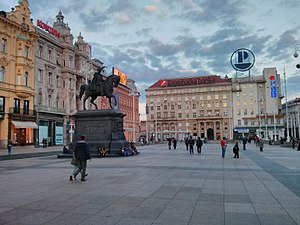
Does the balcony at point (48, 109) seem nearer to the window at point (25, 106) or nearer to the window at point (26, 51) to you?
the window at point (25, 106)

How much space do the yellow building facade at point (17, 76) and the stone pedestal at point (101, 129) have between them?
2189 centimetres

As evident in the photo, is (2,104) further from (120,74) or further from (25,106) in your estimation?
(120,74)

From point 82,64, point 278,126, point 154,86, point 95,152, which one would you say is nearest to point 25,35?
point 82,64

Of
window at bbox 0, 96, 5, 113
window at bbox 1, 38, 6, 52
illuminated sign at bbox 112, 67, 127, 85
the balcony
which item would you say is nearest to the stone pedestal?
window at bbox 0, 96, 5, 113

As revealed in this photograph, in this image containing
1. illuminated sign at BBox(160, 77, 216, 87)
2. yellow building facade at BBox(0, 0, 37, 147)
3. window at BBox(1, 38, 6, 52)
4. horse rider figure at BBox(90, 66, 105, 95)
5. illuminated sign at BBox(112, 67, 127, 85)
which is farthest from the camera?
illuminated sign at BBox(160, 77, 216, 87)

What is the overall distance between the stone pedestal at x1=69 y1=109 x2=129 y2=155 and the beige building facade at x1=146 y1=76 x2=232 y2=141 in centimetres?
7580

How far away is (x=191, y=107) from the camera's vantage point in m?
107

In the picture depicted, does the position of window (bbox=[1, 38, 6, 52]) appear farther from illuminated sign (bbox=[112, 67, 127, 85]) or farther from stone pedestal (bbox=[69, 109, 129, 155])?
illuminated sign (bbox=[112, 67, 127, 85])

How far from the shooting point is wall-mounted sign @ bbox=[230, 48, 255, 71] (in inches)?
1892

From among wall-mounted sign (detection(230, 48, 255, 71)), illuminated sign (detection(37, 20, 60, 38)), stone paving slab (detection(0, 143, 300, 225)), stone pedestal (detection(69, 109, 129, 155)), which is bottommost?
stone paving slab (detection(0, 143, 300, 225))

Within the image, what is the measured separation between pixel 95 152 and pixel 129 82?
248ft

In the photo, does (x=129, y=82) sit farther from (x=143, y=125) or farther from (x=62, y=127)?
(x=62, y=127)

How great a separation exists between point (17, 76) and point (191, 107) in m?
73.9

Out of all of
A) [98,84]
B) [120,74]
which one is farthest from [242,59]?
[120,74]
